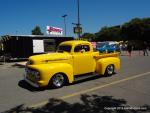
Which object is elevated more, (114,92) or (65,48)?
Answer: (65,48)

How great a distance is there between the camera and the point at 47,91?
959 cm

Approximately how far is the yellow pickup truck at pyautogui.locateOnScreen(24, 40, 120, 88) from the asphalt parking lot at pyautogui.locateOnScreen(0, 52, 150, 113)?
37 cm

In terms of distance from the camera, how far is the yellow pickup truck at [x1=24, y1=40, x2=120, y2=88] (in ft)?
32.0

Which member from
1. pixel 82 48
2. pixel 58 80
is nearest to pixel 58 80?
pixel 58 80

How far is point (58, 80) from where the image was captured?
33.5 feet

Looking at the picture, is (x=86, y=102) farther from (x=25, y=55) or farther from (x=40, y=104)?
(x=25, y=55)

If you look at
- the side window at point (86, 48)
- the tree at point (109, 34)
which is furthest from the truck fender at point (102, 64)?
the tree at point (109, 34)

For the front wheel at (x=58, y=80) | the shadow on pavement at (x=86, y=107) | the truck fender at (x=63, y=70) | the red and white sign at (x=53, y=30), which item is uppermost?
the red and white sign at (x=53, y=30)

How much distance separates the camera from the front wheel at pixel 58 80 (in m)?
9.98

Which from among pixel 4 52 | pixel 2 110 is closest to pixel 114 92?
pixel 2 110

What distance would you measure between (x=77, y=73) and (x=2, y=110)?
4.51 m

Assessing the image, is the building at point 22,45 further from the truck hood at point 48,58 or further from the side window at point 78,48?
the truck hood at point 48,58

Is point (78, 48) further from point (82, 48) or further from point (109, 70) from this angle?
point (109, 70)

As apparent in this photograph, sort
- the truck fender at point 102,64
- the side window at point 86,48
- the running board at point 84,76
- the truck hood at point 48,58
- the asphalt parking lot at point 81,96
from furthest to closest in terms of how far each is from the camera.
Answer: the truck fender at point 102,64 < the side window at point 86,48 < the running board at point 84,76 < the truck hood at point 48,58 < the asphalt parking lot at point 81,96
